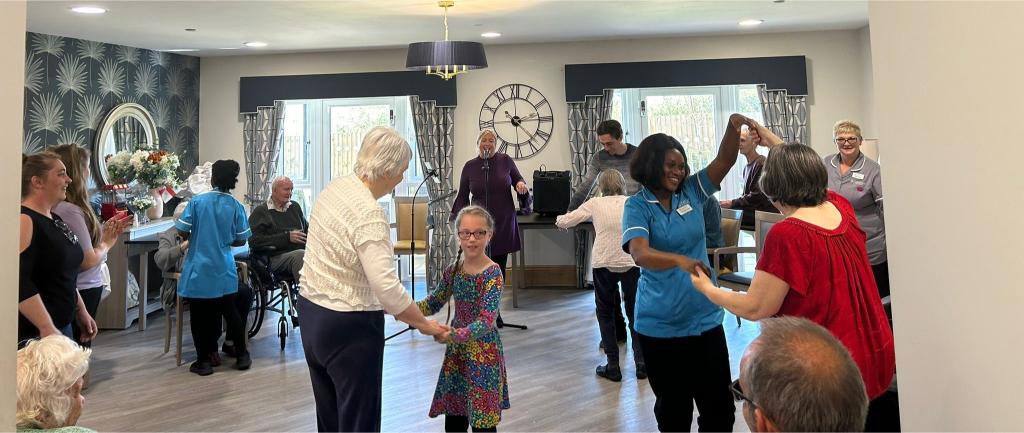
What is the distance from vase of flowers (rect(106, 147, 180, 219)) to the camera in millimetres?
6473

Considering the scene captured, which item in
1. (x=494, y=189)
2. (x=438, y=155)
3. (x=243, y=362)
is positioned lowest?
(x=243, y=362)

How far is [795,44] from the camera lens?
25.4 ft

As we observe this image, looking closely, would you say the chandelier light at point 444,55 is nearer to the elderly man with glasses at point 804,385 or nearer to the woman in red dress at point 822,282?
the woman in red dress at point 822,282

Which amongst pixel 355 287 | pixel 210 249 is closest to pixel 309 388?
pixel 210 249

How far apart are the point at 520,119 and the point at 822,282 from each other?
21.4 feet

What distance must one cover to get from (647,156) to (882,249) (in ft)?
6.66

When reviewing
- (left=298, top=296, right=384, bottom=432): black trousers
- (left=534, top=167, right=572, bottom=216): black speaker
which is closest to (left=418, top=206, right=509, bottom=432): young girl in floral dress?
(left=298, top=296, right=384, bottom=432): black trousers

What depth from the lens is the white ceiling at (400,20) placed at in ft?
19.0

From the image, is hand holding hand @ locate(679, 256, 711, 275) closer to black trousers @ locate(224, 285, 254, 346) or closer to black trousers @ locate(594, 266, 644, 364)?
black trousers @ locate(594, 266, 644, 364)

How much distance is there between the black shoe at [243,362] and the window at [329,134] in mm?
3976

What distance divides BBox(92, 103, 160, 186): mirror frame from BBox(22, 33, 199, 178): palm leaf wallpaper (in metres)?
0.06

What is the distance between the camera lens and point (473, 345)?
8.46 feet

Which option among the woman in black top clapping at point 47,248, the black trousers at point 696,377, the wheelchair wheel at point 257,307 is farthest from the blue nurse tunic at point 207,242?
the black trousers at point 696,377

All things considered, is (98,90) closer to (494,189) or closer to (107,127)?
(107,127)
